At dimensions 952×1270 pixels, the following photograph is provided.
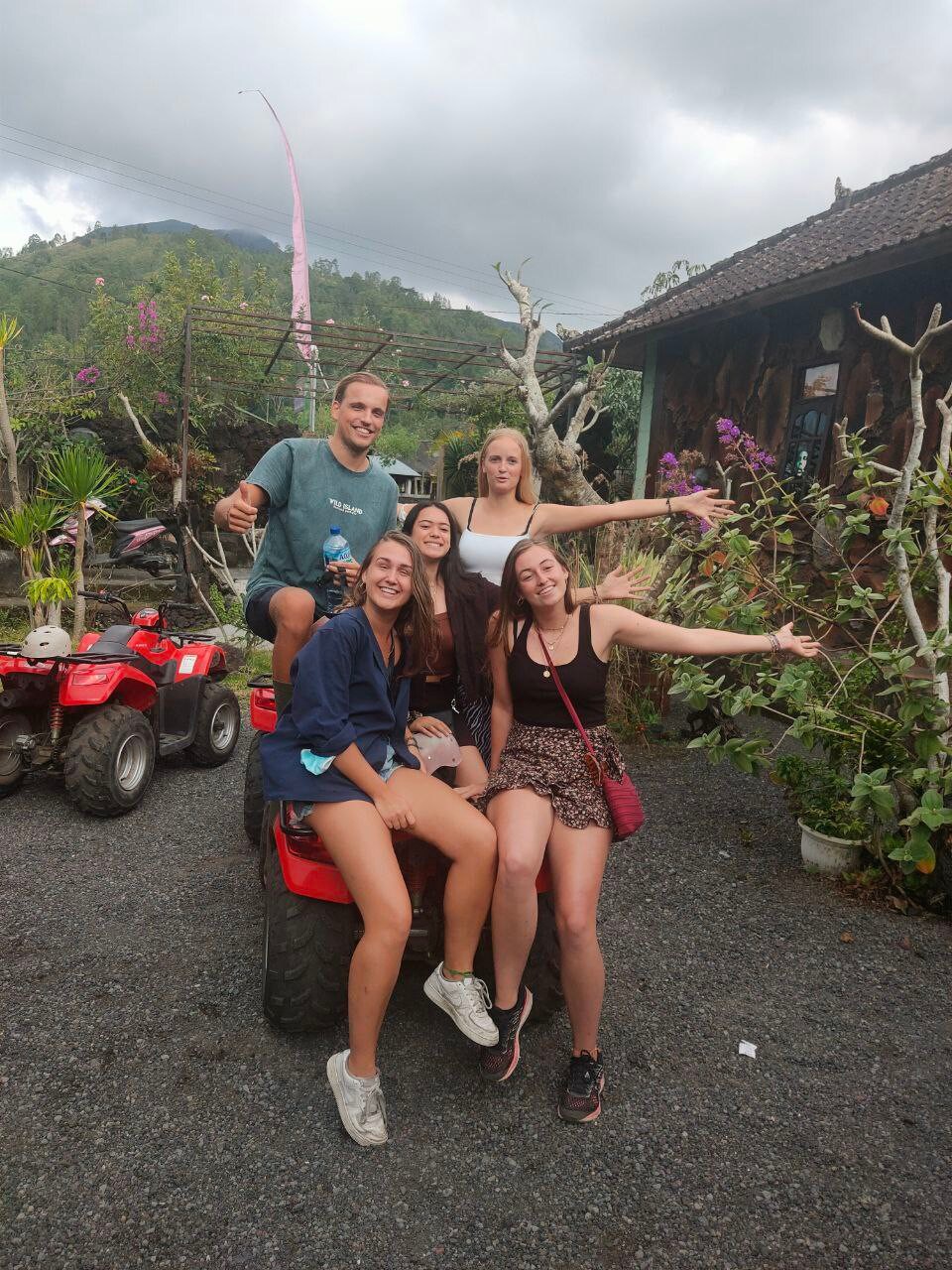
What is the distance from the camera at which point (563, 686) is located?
8.37 ft

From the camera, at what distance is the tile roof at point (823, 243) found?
261 inches

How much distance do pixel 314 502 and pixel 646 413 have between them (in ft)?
27.5

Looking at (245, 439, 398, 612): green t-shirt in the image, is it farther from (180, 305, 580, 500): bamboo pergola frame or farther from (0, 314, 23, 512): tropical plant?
(180, 305, 580, 500): bamboo pergola frame

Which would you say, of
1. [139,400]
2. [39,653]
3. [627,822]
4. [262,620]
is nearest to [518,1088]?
[627,822]

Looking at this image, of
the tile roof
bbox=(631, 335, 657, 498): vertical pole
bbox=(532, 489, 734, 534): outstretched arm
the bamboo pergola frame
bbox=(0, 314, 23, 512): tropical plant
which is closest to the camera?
bbox=(532, 489, 734, 534): outstretched arm

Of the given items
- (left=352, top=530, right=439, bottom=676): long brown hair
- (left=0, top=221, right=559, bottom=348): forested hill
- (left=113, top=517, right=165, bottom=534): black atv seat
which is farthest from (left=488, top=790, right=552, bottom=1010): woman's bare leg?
(left=0, top=221, right=559, bottom=348): forested hill

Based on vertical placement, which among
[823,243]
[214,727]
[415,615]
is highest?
[823,243]

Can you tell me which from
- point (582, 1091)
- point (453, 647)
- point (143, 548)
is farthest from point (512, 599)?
point (143, 548)

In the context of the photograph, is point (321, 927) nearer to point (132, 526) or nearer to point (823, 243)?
point (823, 243)

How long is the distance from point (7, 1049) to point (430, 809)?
142 cm

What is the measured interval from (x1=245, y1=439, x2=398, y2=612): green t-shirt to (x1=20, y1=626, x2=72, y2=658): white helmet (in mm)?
1639

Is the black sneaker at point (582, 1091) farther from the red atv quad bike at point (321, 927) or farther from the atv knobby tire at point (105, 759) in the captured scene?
the atv knobby tire at point (105, 759)

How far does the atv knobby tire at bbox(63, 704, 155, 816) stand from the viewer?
398 centimetres

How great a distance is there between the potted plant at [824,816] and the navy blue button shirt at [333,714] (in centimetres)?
228
